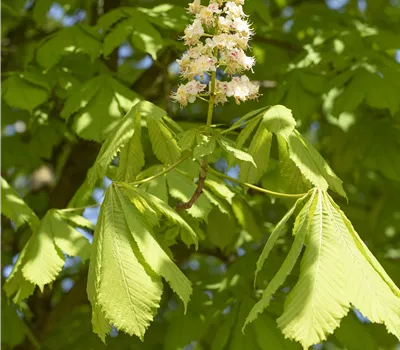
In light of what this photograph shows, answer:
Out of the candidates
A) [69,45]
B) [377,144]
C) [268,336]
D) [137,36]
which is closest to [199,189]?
[268,336]

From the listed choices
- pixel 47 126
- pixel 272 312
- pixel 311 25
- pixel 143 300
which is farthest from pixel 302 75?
pixel 143 300

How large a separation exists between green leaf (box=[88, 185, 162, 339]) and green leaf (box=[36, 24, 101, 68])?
1.29 meters

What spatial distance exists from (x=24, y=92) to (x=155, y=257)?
1.33 metres

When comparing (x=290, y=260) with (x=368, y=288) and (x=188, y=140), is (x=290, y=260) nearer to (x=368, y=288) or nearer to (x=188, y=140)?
(x=368, y=288)

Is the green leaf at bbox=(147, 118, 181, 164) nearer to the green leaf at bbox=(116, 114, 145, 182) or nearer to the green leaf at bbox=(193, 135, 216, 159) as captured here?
the green leaf at bbox=(116, 114, 145, 182)

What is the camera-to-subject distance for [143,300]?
147cm

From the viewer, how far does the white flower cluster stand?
5.58ft

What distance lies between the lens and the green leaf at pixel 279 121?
1671 millimetres

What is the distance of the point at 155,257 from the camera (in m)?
1.52

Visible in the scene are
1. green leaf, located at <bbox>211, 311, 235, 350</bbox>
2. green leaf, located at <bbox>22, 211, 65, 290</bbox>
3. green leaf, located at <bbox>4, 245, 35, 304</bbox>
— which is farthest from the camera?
green leaf, located at <bbox>211, 311, 235, 350</bbox>

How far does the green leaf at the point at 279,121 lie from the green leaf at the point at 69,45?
1.14 m

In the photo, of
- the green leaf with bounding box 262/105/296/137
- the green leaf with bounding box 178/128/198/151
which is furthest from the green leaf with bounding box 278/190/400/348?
the green leaf with bounding box 178/128/198/151

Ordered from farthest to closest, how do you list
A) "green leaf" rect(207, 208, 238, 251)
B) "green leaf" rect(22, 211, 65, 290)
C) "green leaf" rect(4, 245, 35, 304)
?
"green leaf" rect(207, 208, 238, 251) → "green leaf" rect(4, 245, 35, 304) → "green leaf" rect(22, 211, 65, 290)

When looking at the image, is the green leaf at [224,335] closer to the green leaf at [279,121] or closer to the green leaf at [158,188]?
the green leaf at [158,188]
